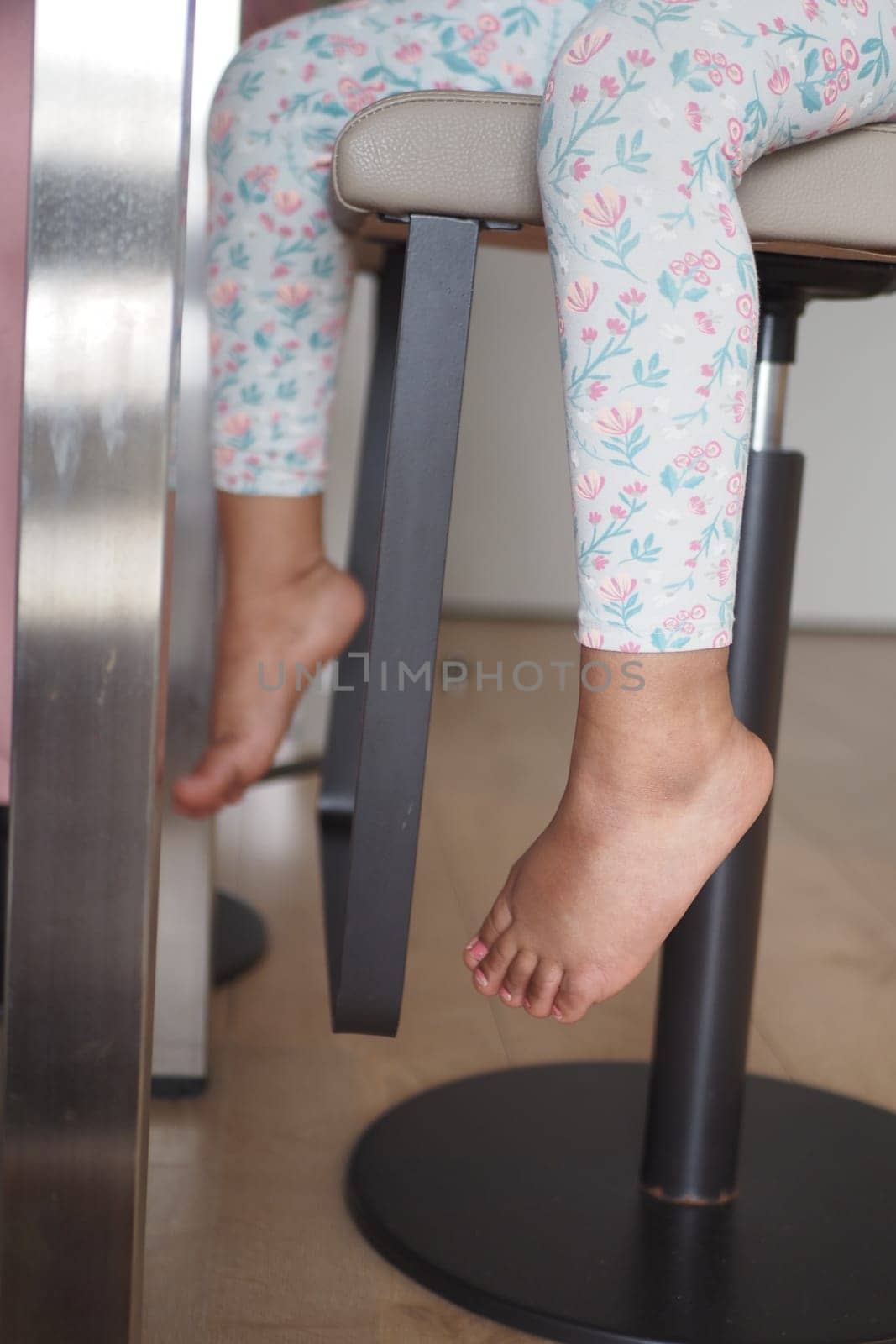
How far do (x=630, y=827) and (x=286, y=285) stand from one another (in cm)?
37

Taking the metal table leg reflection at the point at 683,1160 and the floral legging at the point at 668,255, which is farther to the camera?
the metal table leg reflection at the point at 683,1160

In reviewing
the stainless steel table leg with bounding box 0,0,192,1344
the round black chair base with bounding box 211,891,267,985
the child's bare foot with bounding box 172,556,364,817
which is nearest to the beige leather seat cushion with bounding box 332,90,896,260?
the stainless steel table leg with bounding box 0,0,192,1344

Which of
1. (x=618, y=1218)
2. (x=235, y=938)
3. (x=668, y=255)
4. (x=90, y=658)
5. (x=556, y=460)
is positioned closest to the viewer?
(x=90, y=658)

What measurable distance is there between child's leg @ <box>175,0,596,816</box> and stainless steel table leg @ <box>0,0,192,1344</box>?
335 millimetres

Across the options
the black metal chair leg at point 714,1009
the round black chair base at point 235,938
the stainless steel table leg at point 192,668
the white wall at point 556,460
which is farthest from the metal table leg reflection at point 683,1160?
the white wall at point 556,460

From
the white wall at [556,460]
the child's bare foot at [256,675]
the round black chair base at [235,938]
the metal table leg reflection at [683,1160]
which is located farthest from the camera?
the white wall at [556,460]

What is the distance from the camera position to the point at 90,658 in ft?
1.49

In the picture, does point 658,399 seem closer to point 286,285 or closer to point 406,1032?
point 286,285

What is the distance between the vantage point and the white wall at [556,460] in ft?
9.29

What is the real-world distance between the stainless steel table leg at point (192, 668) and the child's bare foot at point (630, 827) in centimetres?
34

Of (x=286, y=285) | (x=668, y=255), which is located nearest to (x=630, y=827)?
(x=668, y=255)

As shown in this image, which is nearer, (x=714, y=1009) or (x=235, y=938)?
(x=714, y=1009)

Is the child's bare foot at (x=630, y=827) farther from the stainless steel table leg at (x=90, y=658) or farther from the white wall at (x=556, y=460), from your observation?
the white wall at (x=556, y=460)

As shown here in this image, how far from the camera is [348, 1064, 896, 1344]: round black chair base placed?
2.25 feet
